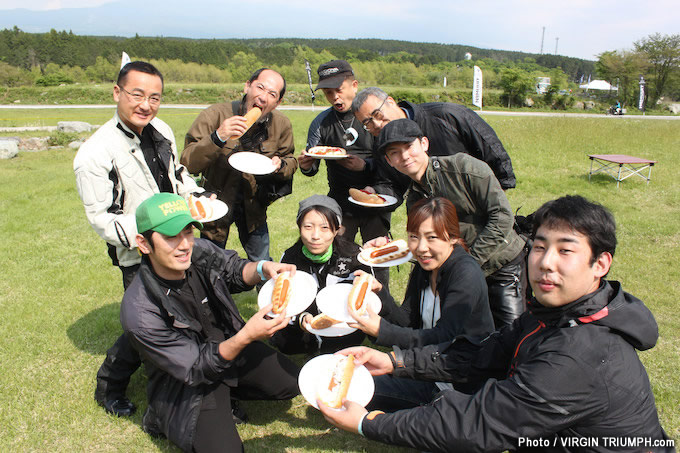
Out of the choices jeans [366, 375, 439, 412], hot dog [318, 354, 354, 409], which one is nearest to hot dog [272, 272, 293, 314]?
hot dog [318, 354, 354, 409]

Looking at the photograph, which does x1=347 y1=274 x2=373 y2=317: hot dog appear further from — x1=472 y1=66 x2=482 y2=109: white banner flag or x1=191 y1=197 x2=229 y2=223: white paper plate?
x1=472 y1=66 x2=482 y2=109: white banner flag

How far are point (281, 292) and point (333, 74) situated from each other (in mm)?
2361

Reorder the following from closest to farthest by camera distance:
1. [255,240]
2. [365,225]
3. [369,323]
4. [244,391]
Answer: [369,323], [244,391], [255,240], [365,225]

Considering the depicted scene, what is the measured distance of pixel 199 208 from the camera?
375 cm

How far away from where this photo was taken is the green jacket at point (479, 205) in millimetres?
3182

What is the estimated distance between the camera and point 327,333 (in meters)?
3.13

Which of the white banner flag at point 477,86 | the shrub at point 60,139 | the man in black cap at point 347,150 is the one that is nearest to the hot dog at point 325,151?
the man in black cap at point 347,150

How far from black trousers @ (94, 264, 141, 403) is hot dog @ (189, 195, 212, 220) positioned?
24.3 inches

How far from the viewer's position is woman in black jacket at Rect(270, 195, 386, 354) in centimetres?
374

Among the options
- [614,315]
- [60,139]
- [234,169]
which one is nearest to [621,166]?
[234,169]

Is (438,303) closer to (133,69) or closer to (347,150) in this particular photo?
(347,150)

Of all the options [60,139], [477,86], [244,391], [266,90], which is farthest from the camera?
[477,86]

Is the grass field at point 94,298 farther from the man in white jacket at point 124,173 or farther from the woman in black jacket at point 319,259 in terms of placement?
the woman in black jacket at point 319,259

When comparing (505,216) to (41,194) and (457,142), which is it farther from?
(41,194)
